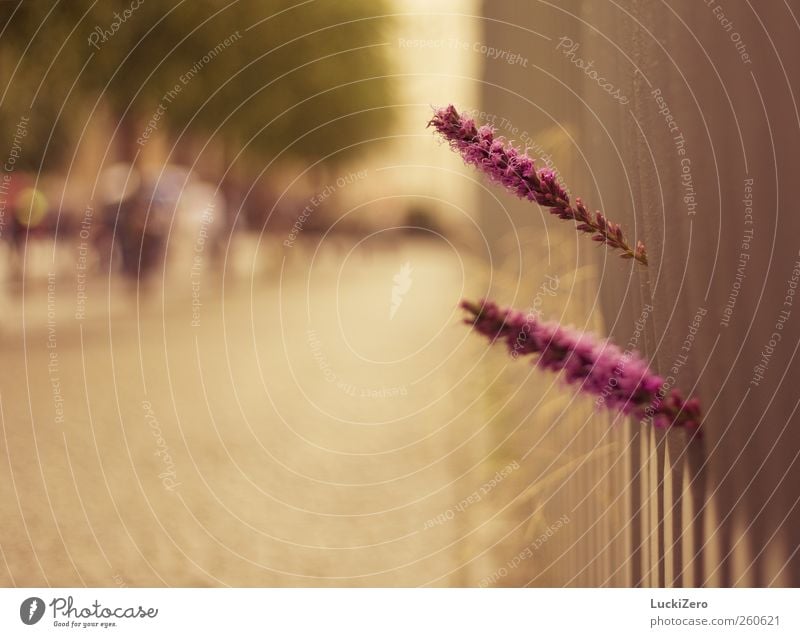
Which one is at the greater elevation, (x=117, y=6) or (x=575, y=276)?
(x=117, y=6)

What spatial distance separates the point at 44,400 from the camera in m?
1.10

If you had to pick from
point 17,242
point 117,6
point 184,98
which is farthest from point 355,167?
point 17,242

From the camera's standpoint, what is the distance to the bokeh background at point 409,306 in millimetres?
465

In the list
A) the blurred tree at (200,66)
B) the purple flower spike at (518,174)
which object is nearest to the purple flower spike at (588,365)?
the purple flower spike at (518,174)

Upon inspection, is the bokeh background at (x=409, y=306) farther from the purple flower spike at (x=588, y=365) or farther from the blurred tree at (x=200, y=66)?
the purple flower spike at (x=588, y=365)

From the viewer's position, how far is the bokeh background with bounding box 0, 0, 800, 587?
46 centimetres

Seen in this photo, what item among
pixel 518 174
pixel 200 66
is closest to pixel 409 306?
pixel 200 66

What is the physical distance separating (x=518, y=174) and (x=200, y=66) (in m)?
1.03

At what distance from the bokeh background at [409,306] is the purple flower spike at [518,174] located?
14cm

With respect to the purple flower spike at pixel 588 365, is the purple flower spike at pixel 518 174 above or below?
above

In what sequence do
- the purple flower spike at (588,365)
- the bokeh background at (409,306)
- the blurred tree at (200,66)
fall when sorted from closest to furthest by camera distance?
the purple flower spike at (588,365), the bokeh background at (409,306), the blurred tree at (200,66)

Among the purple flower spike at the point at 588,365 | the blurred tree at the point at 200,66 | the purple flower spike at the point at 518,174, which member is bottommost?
the purple flower spike at the point at 588,365
